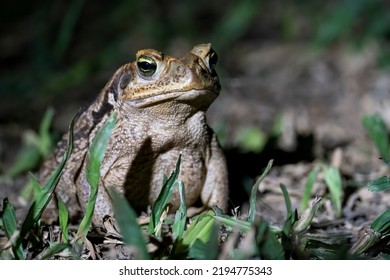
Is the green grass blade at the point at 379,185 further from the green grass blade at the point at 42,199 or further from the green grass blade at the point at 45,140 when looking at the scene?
the green grass blade at the point at 45,140

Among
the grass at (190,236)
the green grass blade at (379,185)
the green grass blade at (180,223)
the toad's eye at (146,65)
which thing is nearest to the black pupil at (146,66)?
the toad's eye at (146,65)

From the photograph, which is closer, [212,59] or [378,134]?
[212,59]

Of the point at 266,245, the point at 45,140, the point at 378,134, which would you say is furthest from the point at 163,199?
the point at 45,140

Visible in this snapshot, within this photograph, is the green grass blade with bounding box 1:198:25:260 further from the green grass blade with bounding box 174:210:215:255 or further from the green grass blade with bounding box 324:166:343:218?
the green grass blade with bounding box 324:166:343:218

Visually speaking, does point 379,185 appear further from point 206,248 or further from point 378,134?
point 378,134

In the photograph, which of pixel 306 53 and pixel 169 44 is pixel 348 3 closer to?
pixel 306 53
